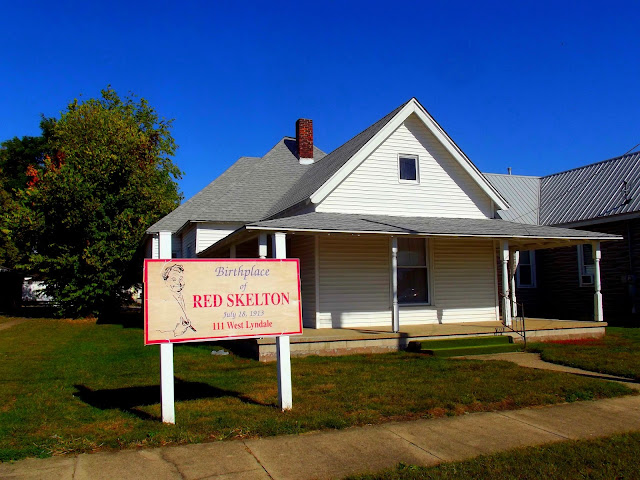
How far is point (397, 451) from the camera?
573 centimetres

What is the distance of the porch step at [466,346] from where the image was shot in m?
12.3

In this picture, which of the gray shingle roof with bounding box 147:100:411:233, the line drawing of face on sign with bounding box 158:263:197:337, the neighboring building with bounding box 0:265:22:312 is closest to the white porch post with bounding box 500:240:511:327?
the gray shingle roof with bounding box 147:100:411:233

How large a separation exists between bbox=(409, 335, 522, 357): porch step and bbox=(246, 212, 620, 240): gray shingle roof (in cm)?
254

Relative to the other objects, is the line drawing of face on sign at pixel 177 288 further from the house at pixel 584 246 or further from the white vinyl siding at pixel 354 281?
the house at pixel 584 246

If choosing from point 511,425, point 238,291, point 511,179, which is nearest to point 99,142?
point 511,179

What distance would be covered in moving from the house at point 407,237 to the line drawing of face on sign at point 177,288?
637 cm

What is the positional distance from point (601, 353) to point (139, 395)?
371 inches

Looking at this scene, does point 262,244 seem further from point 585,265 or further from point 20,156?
point 20,156

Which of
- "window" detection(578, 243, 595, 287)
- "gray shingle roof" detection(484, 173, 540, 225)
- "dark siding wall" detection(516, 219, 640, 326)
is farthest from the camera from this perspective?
"gray shingle roof" detection(484, 173, 540, 225)

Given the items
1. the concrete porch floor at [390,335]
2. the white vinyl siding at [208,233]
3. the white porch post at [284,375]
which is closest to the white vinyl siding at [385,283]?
the concrete porch floor at [390,335]

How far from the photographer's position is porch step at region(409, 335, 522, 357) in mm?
12275

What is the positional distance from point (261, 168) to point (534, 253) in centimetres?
1158

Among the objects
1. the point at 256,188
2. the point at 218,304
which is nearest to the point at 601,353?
the point at 218,304

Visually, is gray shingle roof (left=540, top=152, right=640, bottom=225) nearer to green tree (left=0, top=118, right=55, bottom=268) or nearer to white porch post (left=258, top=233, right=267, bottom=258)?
white porch post (left=258, top=233, right=267, bottom=258)
